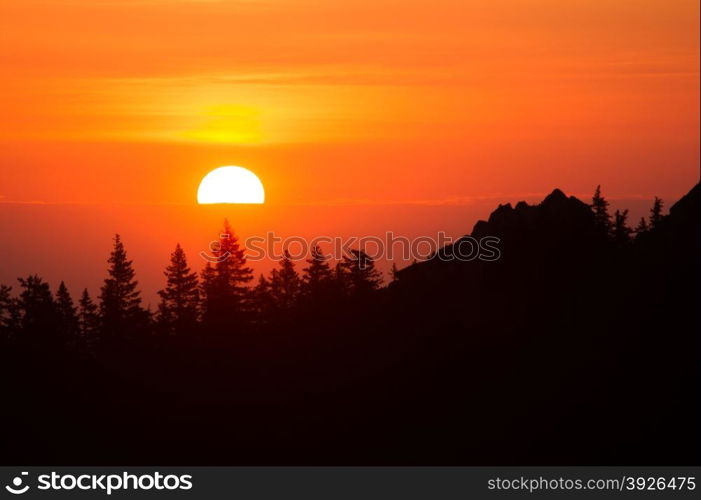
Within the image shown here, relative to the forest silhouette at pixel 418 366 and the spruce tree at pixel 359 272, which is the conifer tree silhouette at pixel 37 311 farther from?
the spruce tree at pixel 359 272

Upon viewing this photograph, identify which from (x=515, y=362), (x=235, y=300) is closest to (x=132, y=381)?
(x=235, y=300)

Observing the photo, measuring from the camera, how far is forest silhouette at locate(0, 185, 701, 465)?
222ft

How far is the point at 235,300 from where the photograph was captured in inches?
3590

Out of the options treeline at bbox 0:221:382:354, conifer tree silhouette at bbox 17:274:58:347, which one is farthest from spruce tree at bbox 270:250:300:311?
conifer tree silhouette at bbox 17:274:58:347

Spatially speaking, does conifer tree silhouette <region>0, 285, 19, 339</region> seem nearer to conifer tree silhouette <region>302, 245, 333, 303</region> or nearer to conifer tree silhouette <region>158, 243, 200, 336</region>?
conifer tree silhouette <region>158, 243, 200, 336</region>

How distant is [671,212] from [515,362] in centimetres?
1347

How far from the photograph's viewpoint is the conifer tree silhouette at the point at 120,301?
302ft

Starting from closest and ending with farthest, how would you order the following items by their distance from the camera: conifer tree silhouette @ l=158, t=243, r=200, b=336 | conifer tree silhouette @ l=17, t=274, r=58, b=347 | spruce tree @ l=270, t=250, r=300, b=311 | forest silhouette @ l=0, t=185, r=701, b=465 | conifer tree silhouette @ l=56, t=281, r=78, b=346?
forest silhouette @ l=0, t=185, r=701, b=465
conifer tree silhouette @ l=17, t=274, r=58, b=347
conifer tree silhouette @ l=56, t=281, r=78, b=346
conifer tree silhouette @ l=158, t=243, r=200, b=336
spruce tree @ l=270, t=250, r=300, b=311

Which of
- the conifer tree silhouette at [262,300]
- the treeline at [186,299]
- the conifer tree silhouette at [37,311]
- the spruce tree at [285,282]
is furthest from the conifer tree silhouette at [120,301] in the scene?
the spruce tree at [285,282]

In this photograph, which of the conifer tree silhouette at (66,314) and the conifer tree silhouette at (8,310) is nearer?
the conifer tree silhouette at (8,310)

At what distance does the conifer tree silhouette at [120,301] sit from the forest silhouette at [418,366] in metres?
0.55

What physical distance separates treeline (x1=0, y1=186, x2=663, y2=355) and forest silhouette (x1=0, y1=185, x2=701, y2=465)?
28 cm

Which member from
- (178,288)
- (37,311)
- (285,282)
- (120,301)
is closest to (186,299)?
(178,288)

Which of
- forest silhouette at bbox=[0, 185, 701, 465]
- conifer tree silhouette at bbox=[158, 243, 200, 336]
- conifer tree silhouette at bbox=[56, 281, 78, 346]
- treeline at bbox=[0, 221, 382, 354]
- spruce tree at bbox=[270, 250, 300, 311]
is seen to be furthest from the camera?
spruce tree at bbox=[270, 250, 300, 311]
